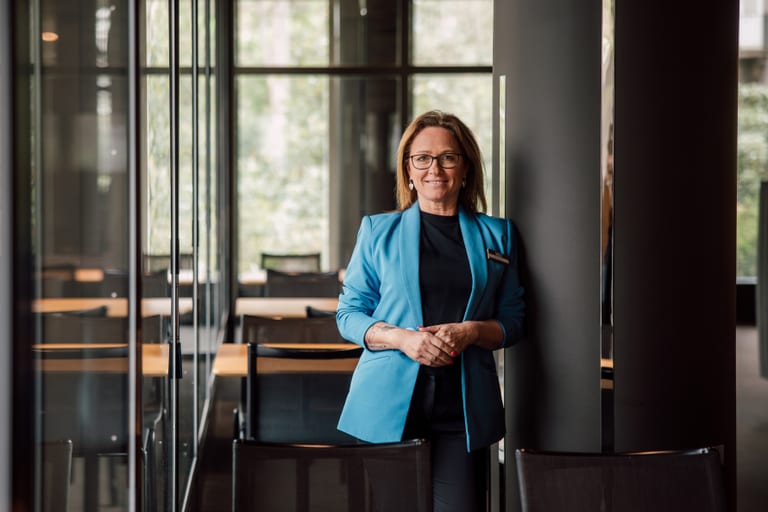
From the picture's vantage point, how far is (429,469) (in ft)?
6.70

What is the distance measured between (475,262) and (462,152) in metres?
0.32

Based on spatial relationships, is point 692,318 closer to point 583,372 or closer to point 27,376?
point 583,372

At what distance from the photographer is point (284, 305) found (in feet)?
20.9

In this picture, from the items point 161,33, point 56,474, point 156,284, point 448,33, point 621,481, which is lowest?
point 621,481

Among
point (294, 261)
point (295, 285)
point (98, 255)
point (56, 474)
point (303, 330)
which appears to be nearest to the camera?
point (56, 474)

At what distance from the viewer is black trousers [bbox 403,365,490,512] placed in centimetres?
259

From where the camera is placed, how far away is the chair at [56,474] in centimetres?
150

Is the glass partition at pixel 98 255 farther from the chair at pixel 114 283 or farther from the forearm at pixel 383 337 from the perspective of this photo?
the forearm at pixel 383 337

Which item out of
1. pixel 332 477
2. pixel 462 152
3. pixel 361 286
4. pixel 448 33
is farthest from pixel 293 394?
pixel 448 33

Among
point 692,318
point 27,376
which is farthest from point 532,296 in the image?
point 27,376

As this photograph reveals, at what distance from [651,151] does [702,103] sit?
0.20m

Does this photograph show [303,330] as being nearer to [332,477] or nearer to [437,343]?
[437,343]

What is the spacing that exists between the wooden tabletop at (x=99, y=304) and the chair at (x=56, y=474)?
0.73 feet

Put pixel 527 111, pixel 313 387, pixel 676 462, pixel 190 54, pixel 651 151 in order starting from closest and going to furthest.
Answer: pixel 676 462 → pixel 651 151 → pixel 527 111 → pixel 313 387 → pixel 190 54
